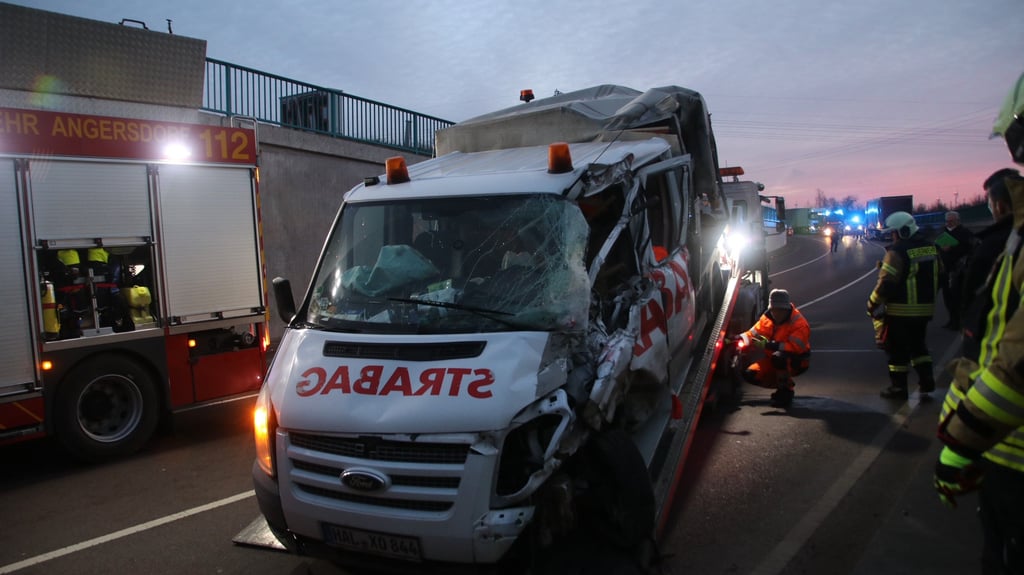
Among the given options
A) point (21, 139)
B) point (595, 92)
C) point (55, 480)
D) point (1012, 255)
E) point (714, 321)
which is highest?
point (595, 92)

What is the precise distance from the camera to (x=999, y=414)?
211 centimetres

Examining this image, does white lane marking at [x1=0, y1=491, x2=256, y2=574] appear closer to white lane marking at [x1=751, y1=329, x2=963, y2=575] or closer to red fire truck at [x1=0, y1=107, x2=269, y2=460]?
red fire truck at [x1=0, y1=107, x2=269, y2=460]

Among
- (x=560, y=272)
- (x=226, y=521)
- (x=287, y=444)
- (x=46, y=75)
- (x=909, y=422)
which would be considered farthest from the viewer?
(x=46, y=75)

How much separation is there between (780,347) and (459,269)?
172 inches

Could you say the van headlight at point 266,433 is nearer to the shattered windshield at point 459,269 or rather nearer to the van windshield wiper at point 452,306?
the shattered windshield at point 459,269

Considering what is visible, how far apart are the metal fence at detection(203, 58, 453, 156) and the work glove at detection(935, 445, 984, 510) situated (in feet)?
40.5

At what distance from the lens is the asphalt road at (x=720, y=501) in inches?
158

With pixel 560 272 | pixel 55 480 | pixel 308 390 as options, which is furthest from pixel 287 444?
pixel 55 480

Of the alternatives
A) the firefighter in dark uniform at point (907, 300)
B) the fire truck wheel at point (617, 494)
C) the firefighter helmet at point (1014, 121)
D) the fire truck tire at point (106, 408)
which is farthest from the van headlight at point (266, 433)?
the firefighter in dark uniform at point (907, 300)

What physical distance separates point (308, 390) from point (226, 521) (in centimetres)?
198

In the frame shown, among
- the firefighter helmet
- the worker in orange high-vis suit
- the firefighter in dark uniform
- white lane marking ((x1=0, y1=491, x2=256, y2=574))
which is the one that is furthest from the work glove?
the firefighter in dark uniform

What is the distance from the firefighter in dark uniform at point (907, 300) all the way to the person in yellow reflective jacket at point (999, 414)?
4791mm

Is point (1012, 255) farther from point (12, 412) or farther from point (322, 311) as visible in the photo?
point (12, 412)

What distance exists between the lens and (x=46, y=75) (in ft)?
28.2
